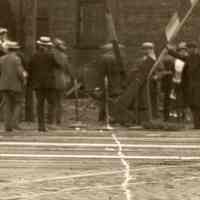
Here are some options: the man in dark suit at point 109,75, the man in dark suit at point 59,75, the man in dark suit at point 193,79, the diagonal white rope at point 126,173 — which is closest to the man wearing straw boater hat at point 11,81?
the man in dark suit at point 59,75

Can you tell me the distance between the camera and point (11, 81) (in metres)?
21.4

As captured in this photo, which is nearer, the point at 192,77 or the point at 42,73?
the point at 42,73

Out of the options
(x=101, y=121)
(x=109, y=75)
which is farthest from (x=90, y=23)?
(x=109, y=75)

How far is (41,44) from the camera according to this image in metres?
22.0

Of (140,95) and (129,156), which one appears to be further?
(140,95)

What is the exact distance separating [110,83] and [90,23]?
13.9m

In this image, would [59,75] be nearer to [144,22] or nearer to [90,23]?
[144,22]

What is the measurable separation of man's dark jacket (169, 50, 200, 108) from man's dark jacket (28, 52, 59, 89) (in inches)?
113

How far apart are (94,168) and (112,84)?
911cm

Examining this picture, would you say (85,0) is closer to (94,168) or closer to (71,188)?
→ (94,168)

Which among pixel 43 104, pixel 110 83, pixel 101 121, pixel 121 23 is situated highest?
pixel 121 23

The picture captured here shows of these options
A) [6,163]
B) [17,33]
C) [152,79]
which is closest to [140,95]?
[152,79]

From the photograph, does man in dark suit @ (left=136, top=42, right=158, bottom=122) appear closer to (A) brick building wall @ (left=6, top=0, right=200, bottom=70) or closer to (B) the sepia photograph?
(B) the sepia photograph

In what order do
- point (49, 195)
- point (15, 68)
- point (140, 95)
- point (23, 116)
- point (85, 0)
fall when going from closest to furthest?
point (49, 195), point (15, 68), point (140, 95), point (23, 116), point (85, 0)
